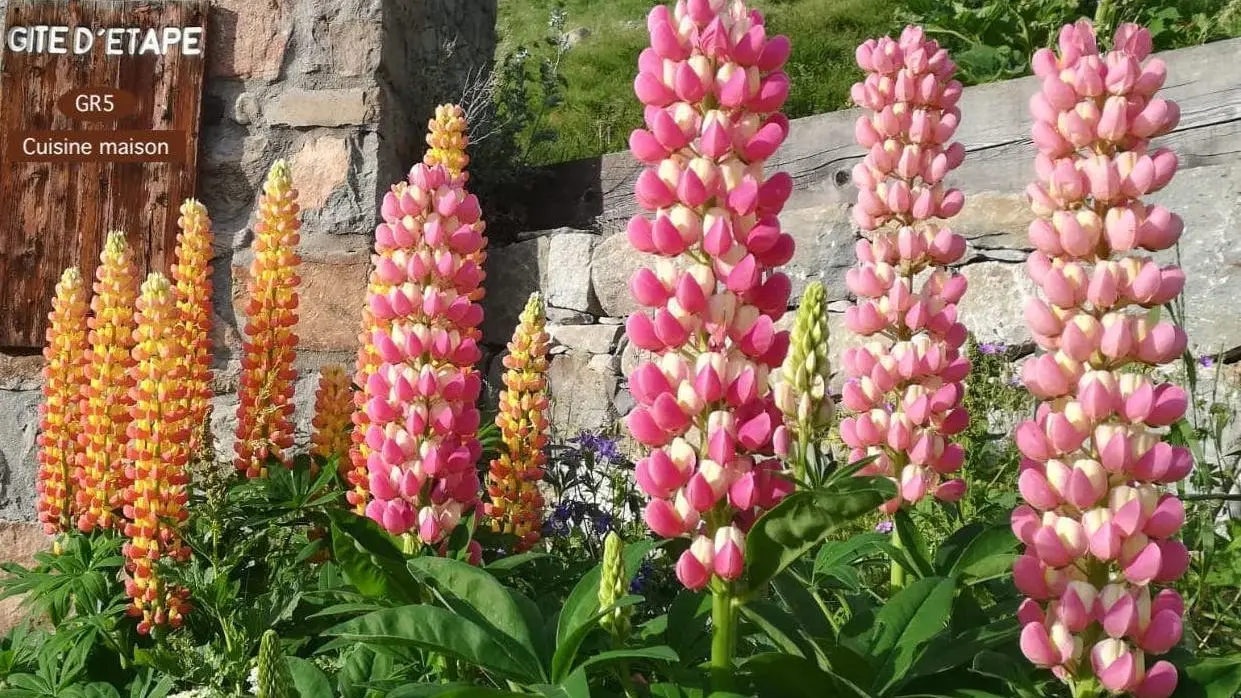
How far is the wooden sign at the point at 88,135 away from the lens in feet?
12.3

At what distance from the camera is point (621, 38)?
34.7 ft

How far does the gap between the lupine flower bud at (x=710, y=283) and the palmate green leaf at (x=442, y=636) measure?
213 mm

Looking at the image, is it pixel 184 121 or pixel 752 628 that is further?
pixel 184 121

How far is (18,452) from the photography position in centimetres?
379

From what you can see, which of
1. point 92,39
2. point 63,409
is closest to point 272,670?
point 63,409

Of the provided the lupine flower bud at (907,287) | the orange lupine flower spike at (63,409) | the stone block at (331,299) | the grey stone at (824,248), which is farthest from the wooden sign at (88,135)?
the lupine flower bud at (907,287)

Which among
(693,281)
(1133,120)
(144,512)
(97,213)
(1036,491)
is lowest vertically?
(144,512)

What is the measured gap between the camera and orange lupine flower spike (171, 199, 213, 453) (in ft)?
8.33

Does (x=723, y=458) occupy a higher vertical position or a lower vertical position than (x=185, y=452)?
higher

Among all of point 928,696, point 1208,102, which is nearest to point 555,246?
point 1208,102

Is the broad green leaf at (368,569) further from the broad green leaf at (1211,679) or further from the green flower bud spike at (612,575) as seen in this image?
the broad green leaf at (1211,679)

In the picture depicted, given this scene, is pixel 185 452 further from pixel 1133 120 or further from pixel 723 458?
pixel 1133 120

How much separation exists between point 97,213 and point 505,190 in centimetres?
171

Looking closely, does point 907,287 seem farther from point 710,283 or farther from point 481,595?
point 481,595
